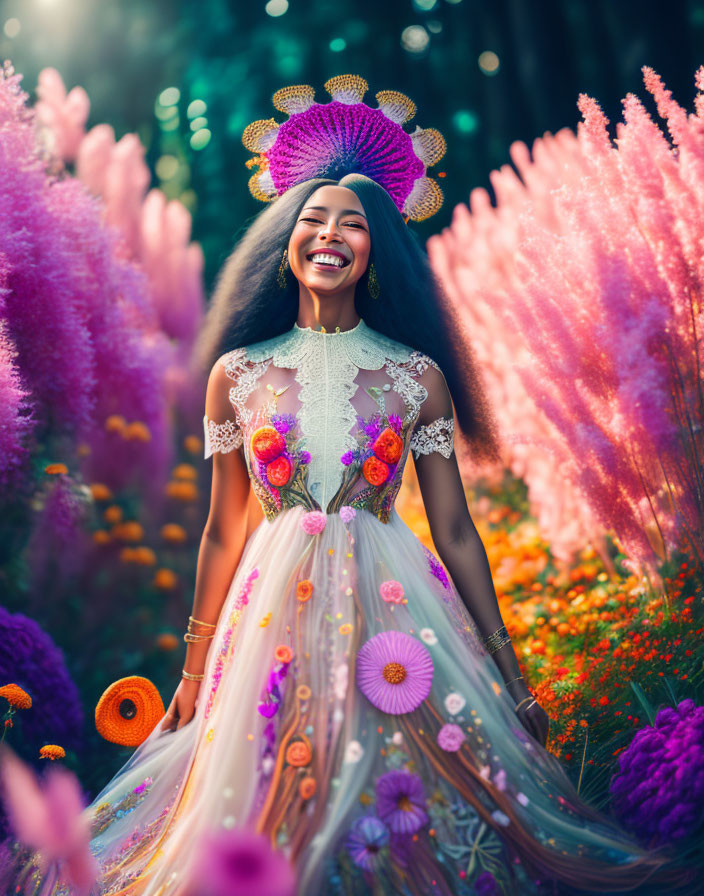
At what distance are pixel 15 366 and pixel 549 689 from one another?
1.66 meters

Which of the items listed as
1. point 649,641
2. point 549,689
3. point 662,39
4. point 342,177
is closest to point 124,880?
point 549,689

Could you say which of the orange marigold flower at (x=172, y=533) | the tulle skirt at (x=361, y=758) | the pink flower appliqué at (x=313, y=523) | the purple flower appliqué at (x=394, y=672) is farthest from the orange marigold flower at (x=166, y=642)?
the purple flower appliqué at (x=394, y=672)

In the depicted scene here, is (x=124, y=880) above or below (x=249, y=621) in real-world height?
below

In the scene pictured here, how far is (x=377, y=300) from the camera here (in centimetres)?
208

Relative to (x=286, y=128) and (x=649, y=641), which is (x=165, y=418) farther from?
(x=649, y=641)

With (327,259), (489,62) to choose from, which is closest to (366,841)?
(327,259)

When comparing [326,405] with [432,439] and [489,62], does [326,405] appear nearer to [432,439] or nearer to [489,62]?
[432,439]

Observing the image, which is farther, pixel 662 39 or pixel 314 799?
pixel 662 39

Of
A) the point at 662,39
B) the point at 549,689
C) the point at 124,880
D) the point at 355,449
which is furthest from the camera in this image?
the point at 662,39

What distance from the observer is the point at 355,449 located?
1806mm

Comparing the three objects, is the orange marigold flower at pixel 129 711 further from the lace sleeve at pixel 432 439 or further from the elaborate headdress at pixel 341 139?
the elaborate headdress at pixel 341 139

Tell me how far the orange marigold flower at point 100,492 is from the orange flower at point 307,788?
142 centimetres

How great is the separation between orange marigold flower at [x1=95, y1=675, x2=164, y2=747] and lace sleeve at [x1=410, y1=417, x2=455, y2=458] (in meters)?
0.89

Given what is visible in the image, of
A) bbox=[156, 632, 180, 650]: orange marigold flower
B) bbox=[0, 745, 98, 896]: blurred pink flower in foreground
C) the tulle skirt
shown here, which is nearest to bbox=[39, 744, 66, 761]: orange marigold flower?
the tulle skirt
